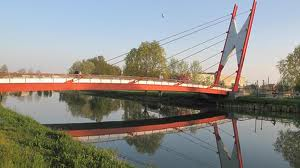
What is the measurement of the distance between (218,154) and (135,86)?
961 inches

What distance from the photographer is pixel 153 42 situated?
286ft

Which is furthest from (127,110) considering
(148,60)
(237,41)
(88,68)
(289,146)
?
(88,68)

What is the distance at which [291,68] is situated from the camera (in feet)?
237

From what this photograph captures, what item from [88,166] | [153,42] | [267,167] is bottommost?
[267,167]

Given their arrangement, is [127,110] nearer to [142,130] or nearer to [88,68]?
[142,130]

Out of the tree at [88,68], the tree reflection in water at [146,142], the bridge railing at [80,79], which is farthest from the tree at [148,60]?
the tree reflection in water at [146,142]

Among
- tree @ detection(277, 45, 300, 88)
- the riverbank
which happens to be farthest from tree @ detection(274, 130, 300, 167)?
tree @ detection(277, 45, 300, 88)

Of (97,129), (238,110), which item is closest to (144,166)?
(97,129)

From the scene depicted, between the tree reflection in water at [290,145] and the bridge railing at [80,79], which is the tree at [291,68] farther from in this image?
the tree reflection in water at [290,145]

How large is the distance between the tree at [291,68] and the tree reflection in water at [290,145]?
42.0 metres

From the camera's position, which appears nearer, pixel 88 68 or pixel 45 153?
pixel 45 153

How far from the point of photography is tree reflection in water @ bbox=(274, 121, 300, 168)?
68.3ft

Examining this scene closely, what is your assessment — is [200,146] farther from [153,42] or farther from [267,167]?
[153,42]

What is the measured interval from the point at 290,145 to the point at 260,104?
1027 inches
